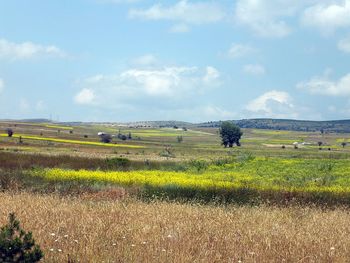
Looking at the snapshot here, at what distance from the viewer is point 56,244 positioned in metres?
7.49

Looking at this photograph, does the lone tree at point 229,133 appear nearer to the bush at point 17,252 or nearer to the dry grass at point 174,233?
the dry grass at point 174,233

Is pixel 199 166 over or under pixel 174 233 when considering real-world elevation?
under

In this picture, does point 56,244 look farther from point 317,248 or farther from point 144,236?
point 317,248

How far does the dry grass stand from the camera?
710 cm

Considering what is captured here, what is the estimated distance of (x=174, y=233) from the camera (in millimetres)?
8445

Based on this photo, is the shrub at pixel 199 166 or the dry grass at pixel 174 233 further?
the shrub at pixel 199 166

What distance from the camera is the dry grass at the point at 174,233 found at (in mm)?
7098

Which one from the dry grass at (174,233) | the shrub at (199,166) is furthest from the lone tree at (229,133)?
the dry grass at (174,233)

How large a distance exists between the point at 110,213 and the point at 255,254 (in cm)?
398

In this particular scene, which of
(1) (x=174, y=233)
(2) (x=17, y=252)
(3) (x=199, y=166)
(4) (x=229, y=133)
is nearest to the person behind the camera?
(2) (x=17, y=252)

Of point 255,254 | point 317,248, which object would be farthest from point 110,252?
point 317,248

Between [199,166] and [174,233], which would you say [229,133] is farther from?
[174,233]

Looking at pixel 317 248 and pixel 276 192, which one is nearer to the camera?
pixel 317 248

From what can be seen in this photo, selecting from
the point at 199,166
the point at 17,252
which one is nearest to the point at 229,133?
the point at 199,166
